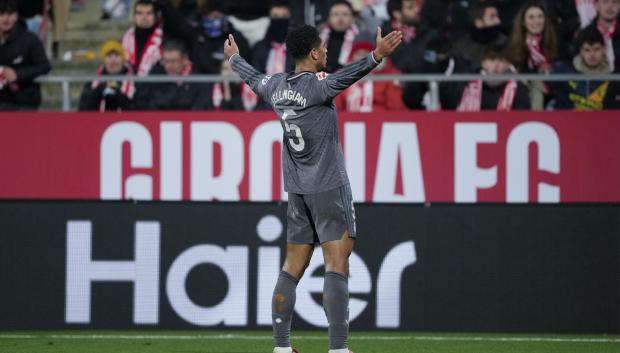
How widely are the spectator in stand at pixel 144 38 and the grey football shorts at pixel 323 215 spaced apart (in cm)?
574

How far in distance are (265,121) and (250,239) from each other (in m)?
1.39

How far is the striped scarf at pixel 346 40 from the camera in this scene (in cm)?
1264

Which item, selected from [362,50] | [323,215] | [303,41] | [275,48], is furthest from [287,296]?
[275,48]

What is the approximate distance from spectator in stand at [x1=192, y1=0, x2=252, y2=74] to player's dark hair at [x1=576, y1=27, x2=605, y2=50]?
3434 millimetres

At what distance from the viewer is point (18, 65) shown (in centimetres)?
1201

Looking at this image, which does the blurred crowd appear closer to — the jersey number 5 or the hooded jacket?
the hooded jacket

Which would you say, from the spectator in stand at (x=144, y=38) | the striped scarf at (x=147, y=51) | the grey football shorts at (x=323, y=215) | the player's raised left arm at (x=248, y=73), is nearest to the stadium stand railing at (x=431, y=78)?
the striped scarf at (x=147, y=51)

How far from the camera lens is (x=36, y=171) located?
1123 cm

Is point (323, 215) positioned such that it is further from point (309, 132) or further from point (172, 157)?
point (172, 157)

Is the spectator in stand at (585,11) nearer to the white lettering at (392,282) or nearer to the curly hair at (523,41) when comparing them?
the curly hair at (523,41)

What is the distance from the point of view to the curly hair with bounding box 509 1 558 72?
1240cm

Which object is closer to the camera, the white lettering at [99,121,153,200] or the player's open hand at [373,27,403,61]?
the player's open hand at [373,27,403,61]

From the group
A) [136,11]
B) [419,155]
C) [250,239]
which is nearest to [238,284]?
[250,239]

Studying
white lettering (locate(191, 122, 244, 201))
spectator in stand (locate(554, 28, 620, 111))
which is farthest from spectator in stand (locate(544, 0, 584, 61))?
white lettering (locate(191, 122, 244, 201))
